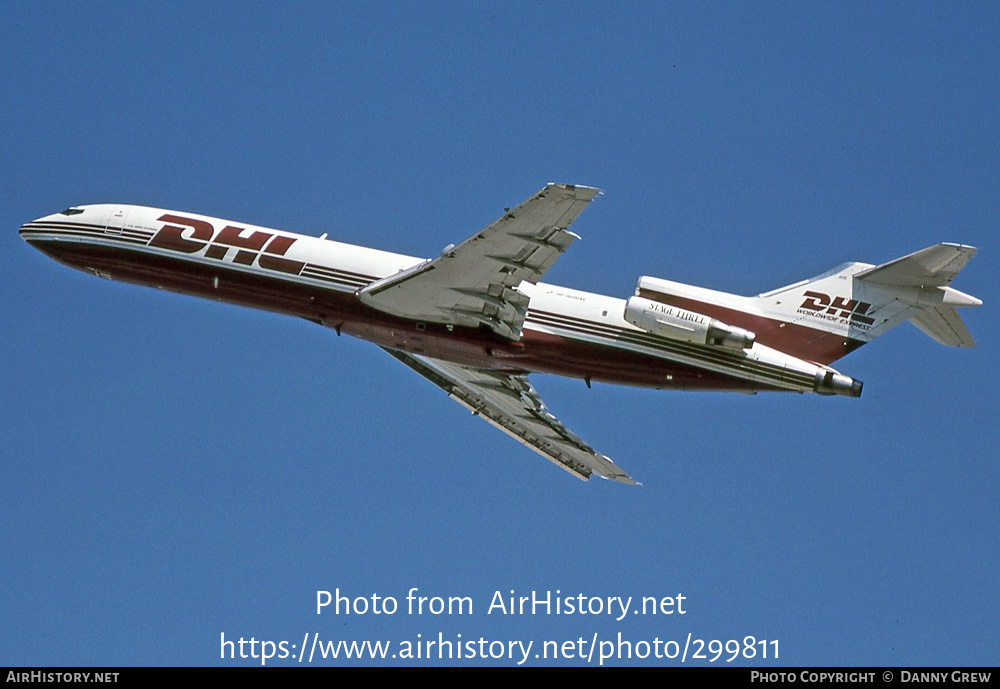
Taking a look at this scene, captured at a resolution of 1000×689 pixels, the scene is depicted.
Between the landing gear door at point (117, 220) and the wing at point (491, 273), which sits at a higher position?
→ the landing gear door at point (117, 220)

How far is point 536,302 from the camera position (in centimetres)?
4119

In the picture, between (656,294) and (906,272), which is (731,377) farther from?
(906,272)

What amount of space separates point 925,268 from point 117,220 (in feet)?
91.0

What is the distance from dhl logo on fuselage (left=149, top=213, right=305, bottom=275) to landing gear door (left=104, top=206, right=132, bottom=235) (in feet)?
4.81

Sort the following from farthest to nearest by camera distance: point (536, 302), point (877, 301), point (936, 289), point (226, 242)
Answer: point (226, 242) → point (536, 302) → point (877, 301) → point (936, 289)

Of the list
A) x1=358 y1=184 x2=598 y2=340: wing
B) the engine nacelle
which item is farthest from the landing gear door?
the engine nacelle

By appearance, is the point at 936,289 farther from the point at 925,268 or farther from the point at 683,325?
the point at 683,325

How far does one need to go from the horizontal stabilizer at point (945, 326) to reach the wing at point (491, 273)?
463 inches

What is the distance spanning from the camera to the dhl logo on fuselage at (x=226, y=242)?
42.5m

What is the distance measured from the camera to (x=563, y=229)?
36.9 metres

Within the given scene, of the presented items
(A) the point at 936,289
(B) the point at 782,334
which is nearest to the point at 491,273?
(B) the point at 782,334

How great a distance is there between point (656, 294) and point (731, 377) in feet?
11.8

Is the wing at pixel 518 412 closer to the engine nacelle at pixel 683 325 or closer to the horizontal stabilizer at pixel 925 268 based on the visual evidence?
the engine nacelle at pixel 683 325

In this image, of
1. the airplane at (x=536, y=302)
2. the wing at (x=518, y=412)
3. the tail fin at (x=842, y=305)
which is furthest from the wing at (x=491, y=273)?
the wing at (x=518, y=412)
